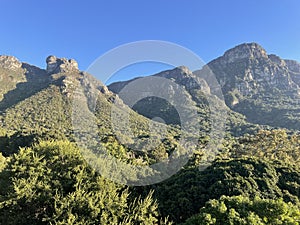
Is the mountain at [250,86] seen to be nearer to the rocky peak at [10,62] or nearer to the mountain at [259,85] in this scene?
the mountain at [259,85]

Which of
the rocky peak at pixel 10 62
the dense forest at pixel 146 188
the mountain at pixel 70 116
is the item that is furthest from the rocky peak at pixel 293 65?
the rocky peak at pixel 10 62

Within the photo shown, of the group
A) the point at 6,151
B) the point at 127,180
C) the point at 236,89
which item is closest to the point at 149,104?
the point at 236,89

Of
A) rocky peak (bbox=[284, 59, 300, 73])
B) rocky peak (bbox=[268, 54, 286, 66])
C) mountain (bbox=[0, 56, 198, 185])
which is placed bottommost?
mountain (bbox=[0, 56, 198, 185])

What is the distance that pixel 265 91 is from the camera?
142 m

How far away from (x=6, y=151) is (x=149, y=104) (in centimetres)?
8466

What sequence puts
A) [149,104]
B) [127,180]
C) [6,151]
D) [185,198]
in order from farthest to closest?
1. [149,104]
2. [6,151]
3. [127,180]
4. [185,198]

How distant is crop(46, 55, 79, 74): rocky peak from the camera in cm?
11975

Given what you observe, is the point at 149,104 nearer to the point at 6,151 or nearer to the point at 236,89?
the point at 236,89

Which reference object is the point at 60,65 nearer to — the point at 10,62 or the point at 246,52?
the point at 10,62

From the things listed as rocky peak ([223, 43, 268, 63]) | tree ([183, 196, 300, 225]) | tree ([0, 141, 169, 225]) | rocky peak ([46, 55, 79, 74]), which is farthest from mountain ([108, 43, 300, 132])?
tree ([0, 141, 169, 225])

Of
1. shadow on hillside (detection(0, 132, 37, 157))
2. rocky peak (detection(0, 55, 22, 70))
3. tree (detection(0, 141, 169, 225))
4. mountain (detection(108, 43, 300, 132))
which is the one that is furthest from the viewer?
rocky peak (detection(0, 55, 22, 70))

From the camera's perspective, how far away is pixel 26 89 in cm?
10062

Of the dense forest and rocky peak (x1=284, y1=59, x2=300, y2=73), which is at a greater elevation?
rocky peak (x1=284, y1=59, x2=300, y2=73)

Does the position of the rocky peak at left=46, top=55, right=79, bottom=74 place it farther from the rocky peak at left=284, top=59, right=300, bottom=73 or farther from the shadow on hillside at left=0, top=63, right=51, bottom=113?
the rocky peak at left=284, top=59, right=300, bottom=73
